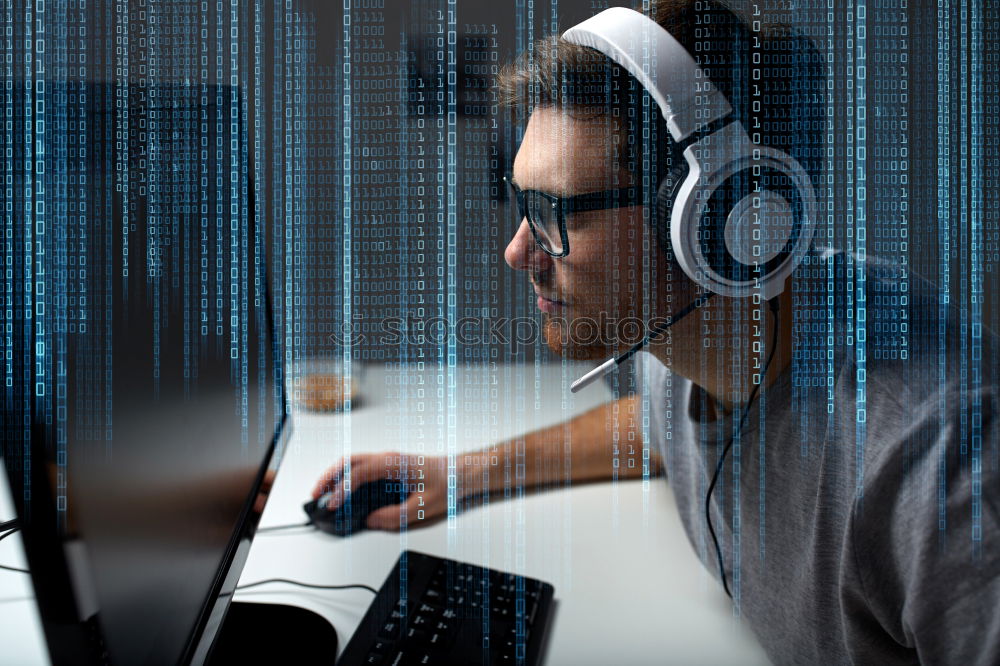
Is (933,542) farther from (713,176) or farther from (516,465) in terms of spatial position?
(516,465)

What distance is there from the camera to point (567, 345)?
0.61 metres

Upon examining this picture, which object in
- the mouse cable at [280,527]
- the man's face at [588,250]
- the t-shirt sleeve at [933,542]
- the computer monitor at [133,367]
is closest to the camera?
the computer monitor at [133,367]

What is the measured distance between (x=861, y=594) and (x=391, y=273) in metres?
0.47

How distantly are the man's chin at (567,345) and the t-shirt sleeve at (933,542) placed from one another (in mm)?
241

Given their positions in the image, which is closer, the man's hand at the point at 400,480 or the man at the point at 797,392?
the man at the point at 797,392

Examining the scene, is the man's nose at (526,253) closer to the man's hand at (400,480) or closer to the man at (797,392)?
the man at (797,392)

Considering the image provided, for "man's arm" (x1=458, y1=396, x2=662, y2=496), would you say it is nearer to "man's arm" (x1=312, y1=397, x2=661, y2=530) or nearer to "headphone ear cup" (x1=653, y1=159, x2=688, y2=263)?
"man's arm" (x1=312, y1=397, x2=661, y2=530)

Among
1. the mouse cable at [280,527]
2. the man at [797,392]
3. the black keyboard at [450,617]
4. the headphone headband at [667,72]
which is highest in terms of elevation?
the headphone headband at [667,72]

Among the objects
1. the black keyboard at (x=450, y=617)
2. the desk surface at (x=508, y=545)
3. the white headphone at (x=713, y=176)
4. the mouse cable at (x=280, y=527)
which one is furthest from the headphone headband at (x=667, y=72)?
the mouse cable at (x=280, y=527)

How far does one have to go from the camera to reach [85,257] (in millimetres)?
363

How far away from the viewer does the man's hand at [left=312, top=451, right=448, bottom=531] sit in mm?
683

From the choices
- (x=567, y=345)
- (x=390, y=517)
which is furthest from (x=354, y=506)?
(x=567, y=345)

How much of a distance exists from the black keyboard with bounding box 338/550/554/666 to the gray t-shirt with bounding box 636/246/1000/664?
8.0 inches

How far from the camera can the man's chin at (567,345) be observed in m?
0.60
